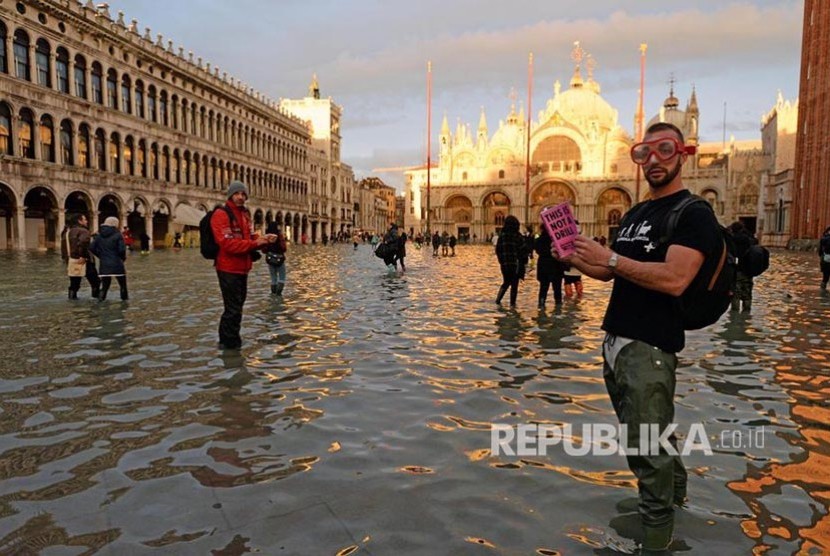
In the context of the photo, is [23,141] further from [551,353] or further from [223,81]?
[551,353]

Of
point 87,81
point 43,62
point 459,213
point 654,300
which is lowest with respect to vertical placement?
point 654,300

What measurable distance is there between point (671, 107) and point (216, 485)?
106889 mm

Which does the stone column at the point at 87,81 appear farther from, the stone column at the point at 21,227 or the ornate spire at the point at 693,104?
the ornate spire at the point at 693,104

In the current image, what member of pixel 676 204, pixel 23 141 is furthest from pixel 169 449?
pixel 23 141

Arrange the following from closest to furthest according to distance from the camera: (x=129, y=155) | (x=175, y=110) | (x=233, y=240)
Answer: (x=233, y=240) < (x=129, y=155) < (x=175, y=110)

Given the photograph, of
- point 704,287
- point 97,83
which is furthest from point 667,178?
point 97,83

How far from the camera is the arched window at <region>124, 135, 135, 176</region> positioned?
130 feet

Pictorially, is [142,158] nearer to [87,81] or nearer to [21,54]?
[87,81]

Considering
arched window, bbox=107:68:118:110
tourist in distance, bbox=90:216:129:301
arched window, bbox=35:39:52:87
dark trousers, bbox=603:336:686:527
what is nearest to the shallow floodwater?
dark trousers, bbox=603:336:686:527

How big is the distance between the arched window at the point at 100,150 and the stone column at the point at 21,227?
6.75 metres

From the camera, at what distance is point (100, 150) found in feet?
122

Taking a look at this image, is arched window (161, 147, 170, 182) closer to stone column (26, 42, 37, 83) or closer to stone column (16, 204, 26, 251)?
stone column (26, 42, 37, 83)

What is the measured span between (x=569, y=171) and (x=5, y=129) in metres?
69.5

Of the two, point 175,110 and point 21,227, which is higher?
point 175,110
